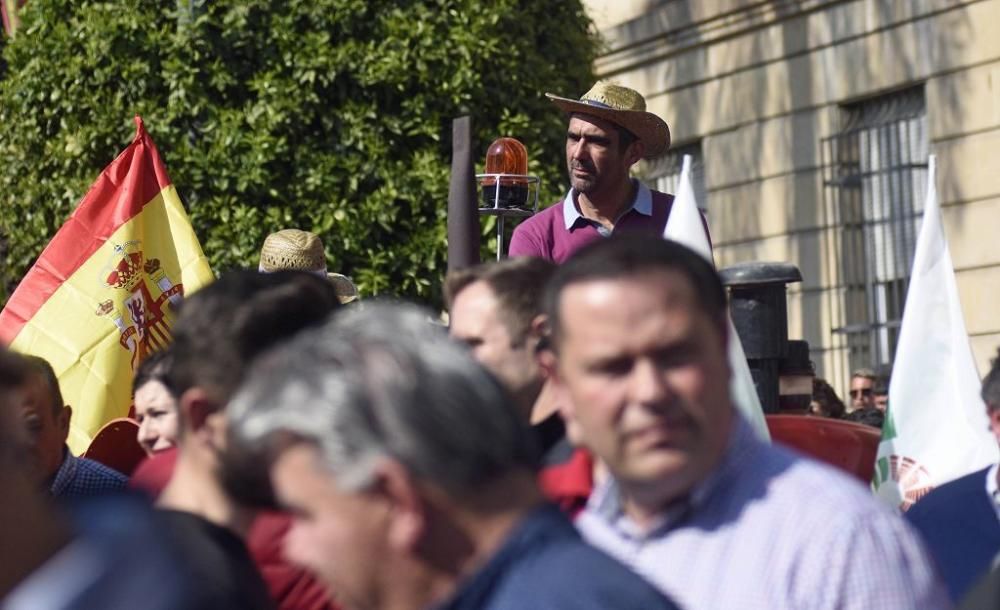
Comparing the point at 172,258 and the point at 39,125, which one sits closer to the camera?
the point at 172,258

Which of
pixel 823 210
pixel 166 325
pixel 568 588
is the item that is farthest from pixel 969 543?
pixel 823 210

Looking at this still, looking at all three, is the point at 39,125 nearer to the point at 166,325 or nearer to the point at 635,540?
the point at 166,325

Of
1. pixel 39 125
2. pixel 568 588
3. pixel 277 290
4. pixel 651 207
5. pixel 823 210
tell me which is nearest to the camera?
pixel 568 588

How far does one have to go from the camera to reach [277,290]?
11.3ft

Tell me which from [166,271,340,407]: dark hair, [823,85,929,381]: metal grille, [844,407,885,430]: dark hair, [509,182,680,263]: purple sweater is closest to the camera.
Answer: [166,271,340,407]: dark hair

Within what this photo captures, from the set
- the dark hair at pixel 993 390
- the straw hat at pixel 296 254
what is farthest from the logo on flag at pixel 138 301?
the dark hair at pixel 993 390

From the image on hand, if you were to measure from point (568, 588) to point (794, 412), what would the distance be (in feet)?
14.7

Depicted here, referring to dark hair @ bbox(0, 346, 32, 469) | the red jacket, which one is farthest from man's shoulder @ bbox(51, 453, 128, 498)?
dark hair @ bbox(0, 346, 32, 469)

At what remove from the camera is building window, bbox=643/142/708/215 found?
15898mm

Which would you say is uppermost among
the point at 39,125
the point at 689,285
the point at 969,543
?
the point at 39,125

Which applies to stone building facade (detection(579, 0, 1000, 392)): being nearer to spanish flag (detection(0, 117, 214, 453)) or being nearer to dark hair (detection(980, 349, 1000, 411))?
spanish flag (detection(0, 117, 214, 453))

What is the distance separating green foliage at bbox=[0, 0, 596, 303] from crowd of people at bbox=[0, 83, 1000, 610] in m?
6.47

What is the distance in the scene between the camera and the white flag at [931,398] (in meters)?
5.61

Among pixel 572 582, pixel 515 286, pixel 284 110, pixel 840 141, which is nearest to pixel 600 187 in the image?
pixel 515 286
